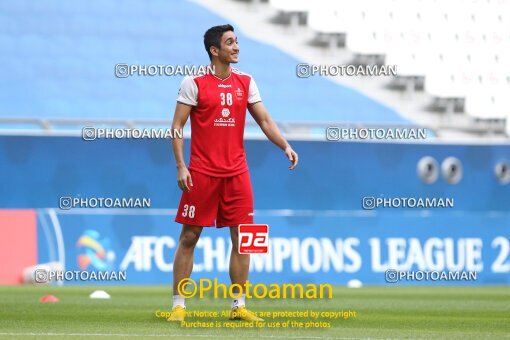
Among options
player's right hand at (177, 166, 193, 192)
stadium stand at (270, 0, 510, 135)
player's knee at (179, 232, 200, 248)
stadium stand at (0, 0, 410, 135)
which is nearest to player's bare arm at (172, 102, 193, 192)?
player's right hand at (177, 166, 193, 192)

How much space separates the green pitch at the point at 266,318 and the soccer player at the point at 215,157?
433mm

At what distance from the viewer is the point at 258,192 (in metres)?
17.8

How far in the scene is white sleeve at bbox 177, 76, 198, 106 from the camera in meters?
7.47

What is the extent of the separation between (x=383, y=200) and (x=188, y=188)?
10528mm

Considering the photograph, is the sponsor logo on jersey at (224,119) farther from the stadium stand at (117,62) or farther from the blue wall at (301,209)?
the stadium stand at (117,62)

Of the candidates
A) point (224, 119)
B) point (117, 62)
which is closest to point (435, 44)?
point (117, 62)

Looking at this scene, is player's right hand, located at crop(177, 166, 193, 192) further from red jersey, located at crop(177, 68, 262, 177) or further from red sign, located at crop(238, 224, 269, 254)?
red sign, located at crop(238, 224, 269, 254)

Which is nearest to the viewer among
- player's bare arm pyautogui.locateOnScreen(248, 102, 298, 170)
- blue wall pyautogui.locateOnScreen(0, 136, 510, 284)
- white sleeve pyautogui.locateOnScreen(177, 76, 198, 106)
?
white sleeve pyautogui.locateOnScreen(177, 76, 198, 106)

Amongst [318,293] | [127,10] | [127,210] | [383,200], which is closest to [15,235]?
[127,210]

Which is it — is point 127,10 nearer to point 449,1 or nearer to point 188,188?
point 449,1

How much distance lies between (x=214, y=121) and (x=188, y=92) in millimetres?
241

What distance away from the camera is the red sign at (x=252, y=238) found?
24.8 ft

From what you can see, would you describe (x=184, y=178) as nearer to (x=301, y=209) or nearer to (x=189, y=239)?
(x=189, y=239)

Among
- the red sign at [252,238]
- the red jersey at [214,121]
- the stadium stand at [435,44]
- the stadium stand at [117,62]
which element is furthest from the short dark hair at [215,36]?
the stadium stand at [435,44]
